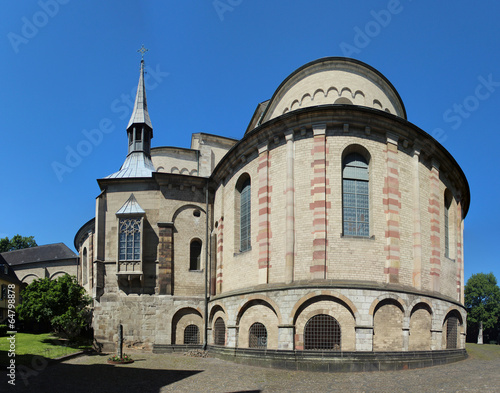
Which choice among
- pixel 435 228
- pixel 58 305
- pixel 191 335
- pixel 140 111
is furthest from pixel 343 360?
pixel 140 111

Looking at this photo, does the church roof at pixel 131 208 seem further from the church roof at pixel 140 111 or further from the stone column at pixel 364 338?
the stone column at pixel 364 338

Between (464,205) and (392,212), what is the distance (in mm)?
12715

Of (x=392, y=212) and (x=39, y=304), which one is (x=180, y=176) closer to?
(x=39, y=304)

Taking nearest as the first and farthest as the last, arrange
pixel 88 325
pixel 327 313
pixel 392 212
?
1. pixel 327 313
2. pixel 392 212
3. pixel 88 325

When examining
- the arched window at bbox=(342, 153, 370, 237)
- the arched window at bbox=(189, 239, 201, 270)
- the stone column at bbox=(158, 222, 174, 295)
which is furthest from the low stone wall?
the arched window at bbox=(189, 239, 201, 270)

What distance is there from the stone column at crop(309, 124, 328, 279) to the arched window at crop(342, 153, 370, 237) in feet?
3.81

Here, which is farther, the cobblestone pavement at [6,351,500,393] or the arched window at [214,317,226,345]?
the arched window at [214,317,226,345]

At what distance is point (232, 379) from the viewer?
49.9ft

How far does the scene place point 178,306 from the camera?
84.7 ft

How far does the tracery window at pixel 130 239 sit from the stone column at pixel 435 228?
16.7m

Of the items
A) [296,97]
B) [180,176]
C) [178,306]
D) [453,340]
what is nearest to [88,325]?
[178,306]

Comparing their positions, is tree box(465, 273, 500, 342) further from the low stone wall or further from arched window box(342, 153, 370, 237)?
arched window box(342, 153, 370, 237)

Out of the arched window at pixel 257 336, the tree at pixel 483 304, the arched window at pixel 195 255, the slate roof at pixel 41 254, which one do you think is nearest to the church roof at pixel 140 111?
the arched window at pixel 195 255

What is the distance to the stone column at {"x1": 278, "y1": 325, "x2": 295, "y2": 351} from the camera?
58.5 ft
